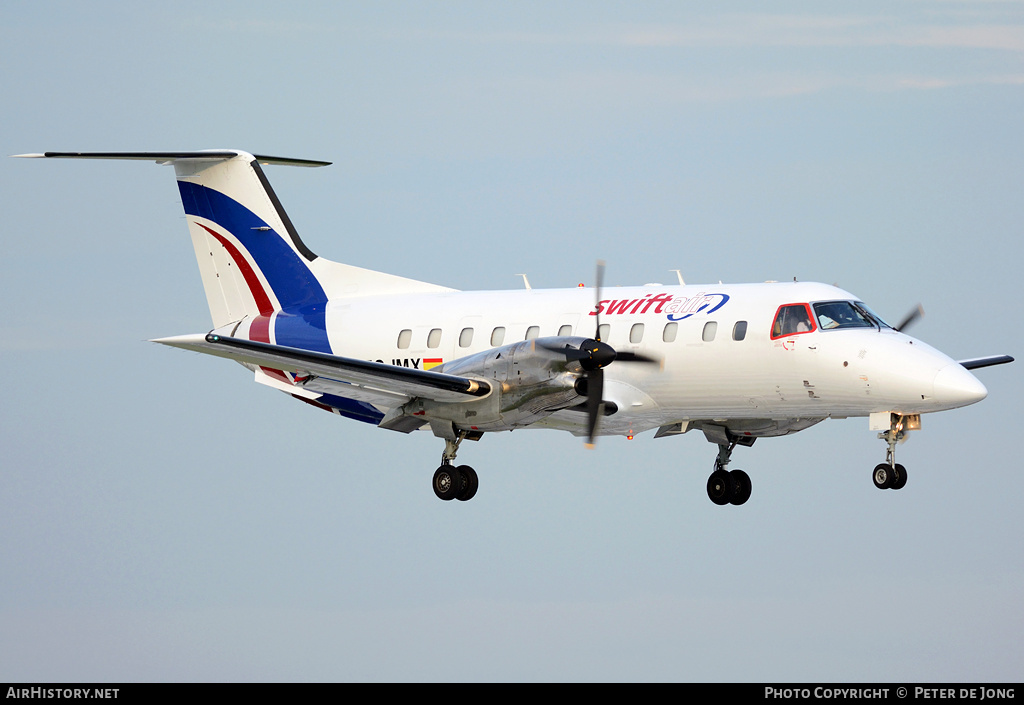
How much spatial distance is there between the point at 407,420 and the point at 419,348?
1729 mm

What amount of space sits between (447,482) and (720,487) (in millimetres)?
5181

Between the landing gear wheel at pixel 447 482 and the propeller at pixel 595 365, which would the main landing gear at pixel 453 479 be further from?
the propeller at pixel 595 365

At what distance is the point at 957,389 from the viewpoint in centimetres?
1892

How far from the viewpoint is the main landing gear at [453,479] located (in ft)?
71.7

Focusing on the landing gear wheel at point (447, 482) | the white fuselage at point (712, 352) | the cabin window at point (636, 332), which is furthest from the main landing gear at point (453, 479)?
the cabin window at point (636, 332)

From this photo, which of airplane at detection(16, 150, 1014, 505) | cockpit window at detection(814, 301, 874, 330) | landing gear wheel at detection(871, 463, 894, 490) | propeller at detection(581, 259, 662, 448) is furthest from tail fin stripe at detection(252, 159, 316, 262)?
landing gear wheel at detection(871, 463, 894, 490)

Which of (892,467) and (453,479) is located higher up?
(453,479)

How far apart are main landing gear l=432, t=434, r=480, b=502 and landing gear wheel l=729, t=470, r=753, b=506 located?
4.83 metres

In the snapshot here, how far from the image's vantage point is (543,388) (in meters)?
20.1

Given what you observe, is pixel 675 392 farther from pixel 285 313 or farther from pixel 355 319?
pixel 285 313

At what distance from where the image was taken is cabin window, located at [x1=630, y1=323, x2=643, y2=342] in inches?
829

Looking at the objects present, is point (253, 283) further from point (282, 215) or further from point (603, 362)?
point (603, 362)

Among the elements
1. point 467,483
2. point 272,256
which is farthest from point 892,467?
point 272,256

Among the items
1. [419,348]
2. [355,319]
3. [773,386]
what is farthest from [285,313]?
[773,386]
